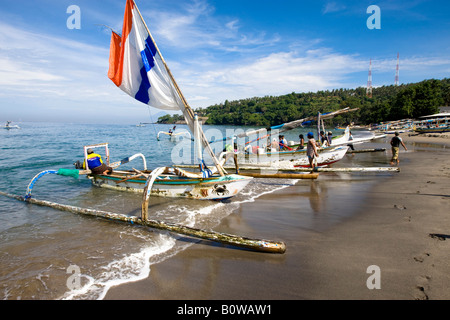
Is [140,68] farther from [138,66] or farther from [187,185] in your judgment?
[187,185]

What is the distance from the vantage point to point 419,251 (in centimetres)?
514

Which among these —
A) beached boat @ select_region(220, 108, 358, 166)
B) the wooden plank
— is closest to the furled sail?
the wooden plank

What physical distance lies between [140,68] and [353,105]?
331 ft

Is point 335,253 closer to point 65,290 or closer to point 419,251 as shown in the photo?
point 419,251

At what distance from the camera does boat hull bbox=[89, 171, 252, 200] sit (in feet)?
28.8

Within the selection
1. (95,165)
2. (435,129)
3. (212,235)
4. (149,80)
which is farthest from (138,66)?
(435,129)

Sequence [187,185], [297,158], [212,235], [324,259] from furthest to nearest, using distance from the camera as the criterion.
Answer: [297,158] → [187,185] → [212,235] → [324,259]

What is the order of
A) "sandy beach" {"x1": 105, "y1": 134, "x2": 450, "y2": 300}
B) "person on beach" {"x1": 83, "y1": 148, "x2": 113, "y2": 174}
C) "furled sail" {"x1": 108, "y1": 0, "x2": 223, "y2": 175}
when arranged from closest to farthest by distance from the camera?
"sandy beach" {"x1": 105, "y1": 134, "x2": 450, "y2": 300}
"furled sail" {"x1": 108, "y1": 0, "x2": 223, "y2": 175}
"person on beach" {"x1": 83, "y1": 148, "x2": 113, "y2": 174}

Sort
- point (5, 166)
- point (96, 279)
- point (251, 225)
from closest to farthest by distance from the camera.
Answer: point (96, 279) → point (251, 225) → point (5, 166)

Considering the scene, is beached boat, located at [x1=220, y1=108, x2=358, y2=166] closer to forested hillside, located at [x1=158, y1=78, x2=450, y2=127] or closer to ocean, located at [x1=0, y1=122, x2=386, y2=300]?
ocean, located at [x1=0, y1=122, x2=386, y2=300]

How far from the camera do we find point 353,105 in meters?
92.4

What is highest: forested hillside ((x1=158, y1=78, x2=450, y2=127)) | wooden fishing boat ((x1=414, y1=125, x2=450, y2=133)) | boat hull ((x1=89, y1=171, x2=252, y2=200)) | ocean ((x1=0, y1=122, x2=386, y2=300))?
forested hillside ((x1=158, y1=78, x2=450, y2=127))
